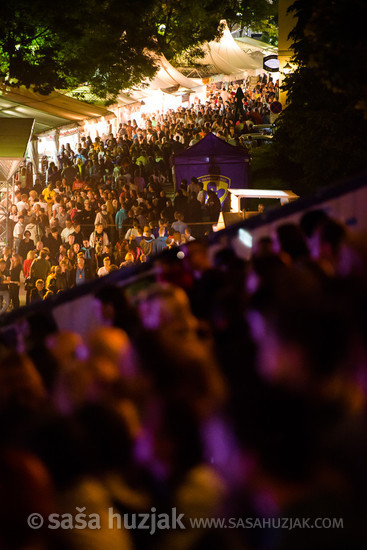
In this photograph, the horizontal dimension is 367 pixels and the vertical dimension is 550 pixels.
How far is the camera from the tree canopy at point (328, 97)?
246 inches

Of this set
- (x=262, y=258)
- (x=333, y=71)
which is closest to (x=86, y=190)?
(x=333, y=71)

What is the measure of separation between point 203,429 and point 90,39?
2354cm

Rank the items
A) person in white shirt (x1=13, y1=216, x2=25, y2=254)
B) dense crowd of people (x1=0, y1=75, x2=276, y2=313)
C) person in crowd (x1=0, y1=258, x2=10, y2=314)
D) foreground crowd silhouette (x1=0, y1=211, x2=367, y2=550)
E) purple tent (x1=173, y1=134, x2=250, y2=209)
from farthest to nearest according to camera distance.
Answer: purple tent (x1=173, y1=134, x2=250, y2=209)
person in white shirt (x1=13, y1=216, x2=25, y2=254)
person in crowd (x1=0, y1=258, x2=10, y2=314)
dense crowd of people (x1=0, y1=75, x2=276, y2=313)
foreground crowd silhouette (x1=0, y1=211, x2=367, y2=550)

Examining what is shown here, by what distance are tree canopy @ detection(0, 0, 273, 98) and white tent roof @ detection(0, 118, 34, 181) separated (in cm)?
578

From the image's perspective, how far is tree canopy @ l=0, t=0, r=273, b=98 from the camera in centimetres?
2000

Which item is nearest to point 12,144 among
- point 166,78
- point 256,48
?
point 166,78

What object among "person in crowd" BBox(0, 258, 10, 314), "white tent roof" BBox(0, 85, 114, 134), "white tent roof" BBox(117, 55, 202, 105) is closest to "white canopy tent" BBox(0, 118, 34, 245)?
"white tent roof" BBox(0, 85, 114, 134)

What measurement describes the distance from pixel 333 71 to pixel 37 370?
4.68m

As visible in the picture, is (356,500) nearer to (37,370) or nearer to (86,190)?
(37,370)

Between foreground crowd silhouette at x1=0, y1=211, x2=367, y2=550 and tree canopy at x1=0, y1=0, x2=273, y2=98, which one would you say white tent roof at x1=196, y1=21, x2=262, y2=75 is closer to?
tree canopy at x1=0, y1=0, x2=273, y2=98

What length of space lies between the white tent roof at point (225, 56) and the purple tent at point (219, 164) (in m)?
25.3

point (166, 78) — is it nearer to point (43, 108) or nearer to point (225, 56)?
point (225, 56)

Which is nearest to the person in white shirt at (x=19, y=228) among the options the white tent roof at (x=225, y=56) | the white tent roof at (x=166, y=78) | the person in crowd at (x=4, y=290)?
the person in crowd at (x=4, y=290)

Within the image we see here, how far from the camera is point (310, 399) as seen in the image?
7.80 ft
